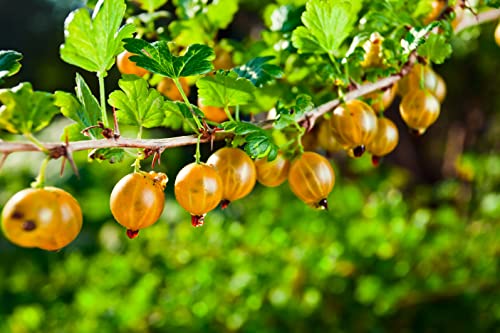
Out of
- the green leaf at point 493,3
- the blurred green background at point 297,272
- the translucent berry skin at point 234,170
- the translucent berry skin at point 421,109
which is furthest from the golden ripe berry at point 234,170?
the blurred green background at point 297,272

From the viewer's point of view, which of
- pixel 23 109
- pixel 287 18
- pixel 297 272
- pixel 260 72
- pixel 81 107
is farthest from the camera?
pixel 297 272

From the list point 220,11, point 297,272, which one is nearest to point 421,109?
point 220,11

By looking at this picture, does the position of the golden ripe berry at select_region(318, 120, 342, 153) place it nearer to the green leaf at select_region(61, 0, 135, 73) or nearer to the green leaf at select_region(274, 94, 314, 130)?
the green leaf at select_region(274, 94, 314, 130)

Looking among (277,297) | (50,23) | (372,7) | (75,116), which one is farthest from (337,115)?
(50,23)

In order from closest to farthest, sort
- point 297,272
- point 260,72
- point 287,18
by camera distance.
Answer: point 260,72 → point 287,18 → point 297,272

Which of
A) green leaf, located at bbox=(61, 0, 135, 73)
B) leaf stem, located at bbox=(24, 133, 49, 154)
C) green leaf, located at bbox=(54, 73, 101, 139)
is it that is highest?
green leaf, located at bbox=(61, 0, 135, 73)

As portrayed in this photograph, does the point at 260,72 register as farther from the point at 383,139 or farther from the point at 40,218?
the point at 40,218

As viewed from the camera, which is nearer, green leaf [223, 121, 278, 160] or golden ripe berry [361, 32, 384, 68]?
green leaf [223, 121, 278, 160]

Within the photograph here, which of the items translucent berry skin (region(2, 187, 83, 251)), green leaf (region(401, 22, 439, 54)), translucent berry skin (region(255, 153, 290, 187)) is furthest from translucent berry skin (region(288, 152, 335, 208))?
translucent berry skin (region(2, 187, 83, 251))
